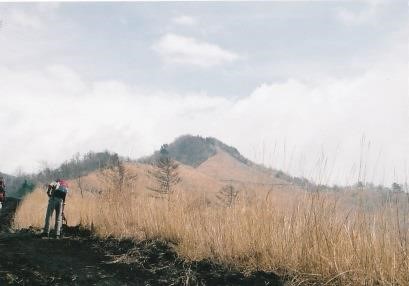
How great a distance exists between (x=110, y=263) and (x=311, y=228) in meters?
2.84

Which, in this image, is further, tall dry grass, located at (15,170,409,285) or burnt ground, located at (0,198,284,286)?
burnt ground, located at (0,198,284,286)

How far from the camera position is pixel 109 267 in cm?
589

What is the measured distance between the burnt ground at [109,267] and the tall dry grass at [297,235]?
0.24 meters

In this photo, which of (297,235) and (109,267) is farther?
(109,267)

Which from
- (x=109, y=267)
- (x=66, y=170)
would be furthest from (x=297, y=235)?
(x=66, y=170)

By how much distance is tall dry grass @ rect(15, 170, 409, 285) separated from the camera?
3938 millimetres

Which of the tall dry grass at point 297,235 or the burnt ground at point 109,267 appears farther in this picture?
the burnt ground at point 109,267

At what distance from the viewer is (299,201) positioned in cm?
518

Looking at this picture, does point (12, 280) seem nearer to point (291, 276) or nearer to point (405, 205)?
point (291, 276)

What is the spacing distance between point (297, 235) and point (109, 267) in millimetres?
2516

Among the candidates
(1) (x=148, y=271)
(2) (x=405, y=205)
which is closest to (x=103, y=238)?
(1) (x=148, y=271)

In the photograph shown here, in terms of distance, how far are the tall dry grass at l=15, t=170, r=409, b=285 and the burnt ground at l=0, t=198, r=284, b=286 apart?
245 millimetres

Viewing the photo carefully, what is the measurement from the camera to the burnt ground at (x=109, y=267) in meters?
4.95

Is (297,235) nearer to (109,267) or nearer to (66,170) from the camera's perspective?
(109,267)
